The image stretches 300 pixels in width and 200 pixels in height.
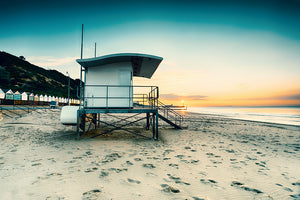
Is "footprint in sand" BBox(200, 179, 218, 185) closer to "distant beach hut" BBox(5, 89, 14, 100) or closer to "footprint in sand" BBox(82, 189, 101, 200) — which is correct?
"footprint in sand" BBox(82, 189, 101, 200)

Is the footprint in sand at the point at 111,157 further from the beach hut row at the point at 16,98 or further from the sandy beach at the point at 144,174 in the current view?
the beach hut row at the point at 16,98

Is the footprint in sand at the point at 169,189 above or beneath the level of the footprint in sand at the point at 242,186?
above

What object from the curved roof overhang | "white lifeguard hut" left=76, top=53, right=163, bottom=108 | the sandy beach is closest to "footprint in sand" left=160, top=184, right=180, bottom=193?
the sandy beach

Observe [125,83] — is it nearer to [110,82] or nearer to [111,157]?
[110,82]

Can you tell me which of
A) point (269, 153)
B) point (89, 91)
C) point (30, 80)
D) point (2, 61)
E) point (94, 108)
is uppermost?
point (2, 61)

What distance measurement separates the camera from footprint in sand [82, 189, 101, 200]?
3.44 meters

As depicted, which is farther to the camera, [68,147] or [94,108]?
[94,108]

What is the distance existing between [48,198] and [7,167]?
8.82 feet

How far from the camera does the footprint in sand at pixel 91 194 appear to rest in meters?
3.44

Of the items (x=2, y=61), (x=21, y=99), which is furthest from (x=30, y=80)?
(x=21, y=99)

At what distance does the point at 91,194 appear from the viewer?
3.56m

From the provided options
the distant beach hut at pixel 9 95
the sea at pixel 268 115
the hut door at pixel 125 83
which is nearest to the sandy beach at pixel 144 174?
the hut door at pixel 125 83

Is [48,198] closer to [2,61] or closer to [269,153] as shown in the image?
[269,153]

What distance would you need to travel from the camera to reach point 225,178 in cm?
460
